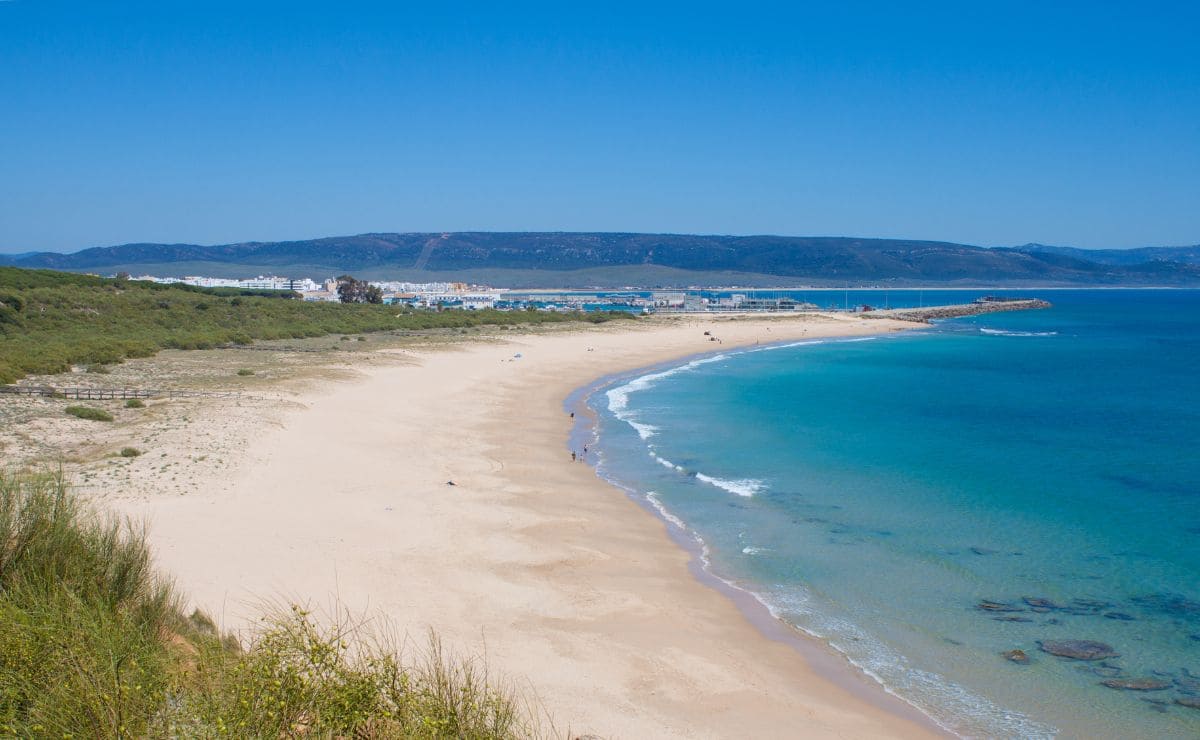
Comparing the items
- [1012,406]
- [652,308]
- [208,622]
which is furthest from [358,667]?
[652,308]

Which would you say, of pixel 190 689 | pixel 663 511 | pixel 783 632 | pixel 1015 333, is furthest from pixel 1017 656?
pixel 1015 333

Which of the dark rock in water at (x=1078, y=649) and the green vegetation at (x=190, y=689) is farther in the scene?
the dark rock in water at (x=1078, y=649)

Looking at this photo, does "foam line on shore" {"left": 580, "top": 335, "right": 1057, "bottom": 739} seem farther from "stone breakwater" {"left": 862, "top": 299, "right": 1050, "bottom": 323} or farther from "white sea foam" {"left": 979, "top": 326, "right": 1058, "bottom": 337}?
"stone breakwater" {"left": 862, "top": 299, "right": 1050, "bottom": 323}

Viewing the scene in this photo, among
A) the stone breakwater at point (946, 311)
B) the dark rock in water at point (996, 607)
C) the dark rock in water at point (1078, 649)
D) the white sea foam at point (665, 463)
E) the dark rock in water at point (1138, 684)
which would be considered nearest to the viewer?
the dark rock in water at point (1138, 684)

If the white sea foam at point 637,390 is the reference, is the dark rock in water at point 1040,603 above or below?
below

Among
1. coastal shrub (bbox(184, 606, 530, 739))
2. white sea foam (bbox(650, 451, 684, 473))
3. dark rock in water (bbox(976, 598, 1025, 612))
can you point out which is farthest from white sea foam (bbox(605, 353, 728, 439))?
coastal shrub (bbox(184, 606, 530, 739))

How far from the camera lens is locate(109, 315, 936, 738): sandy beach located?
9797 millimetres

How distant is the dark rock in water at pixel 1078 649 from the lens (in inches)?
442

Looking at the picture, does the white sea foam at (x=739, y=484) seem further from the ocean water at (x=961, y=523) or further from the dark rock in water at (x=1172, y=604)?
the dark rock in water at (x=1172, y=604)

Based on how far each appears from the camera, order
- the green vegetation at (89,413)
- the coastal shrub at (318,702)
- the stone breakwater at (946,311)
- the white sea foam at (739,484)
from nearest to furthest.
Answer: the coastal shrub at (318,702) < the white sea foam at (739,484) < the green vegetation at (89,413) < the stone breakwater at (946,311)

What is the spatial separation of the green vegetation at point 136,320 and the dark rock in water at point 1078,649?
27676 mm

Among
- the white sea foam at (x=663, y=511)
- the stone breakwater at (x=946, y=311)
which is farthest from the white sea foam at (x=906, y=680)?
the stone breakwater at (x=946, y=311)

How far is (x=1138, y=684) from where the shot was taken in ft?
34.5

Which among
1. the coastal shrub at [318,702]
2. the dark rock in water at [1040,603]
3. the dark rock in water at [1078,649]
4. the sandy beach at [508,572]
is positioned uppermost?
the coastal shrub at [318,702]
